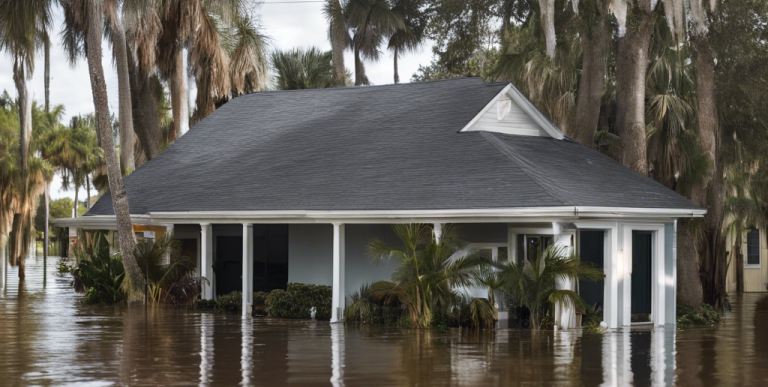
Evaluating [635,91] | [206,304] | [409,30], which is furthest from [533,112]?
[409,30]

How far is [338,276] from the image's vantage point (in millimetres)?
22438

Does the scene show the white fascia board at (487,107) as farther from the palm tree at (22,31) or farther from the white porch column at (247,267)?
the palm tree at (22,31)

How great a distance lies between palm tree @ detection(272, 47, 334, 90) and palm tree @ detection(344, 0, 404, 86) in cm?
192

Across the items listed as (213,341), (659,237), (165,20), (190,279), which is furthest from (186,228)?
(659,237)

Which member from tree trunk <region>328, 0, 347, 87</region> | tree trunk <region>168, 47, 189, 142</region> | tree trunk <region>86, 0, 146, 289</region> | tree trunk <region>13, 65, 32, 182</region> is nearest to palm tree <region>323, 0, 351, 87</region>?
tree trunk <region>328, 0, 347, 87</region>

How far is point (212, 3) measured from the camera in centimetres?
3080

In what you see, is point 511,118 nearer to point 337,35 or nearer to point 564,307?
point 564,307

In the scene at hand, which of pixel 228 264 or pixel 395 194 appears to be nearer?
pixel 395 194

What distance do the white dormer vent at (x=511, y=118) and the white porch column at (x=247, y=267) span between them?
5.56 m

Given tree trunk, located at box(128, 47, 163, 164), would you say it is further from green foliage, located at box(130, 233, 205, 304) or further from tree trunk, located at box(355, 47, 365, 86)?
tree trunk, located at box(355, 47, 365, 86)

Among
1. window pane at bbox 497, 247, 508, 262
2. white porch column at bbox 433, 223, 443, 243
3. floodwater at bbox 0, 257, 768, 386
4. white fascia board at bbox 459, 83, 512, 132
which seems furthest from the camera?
white fascia board at bbox 459, 83, 512, 132

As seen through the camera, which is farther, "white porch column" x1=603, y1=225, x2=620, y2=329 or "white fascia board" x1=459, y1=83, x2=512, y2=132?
"white fascia board" x1=459, y1=83, x2=512, y2=132

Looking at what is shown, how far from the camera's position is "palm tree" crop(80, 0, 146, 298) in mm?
25859

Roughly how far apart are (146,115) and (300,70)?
32.0 ft
